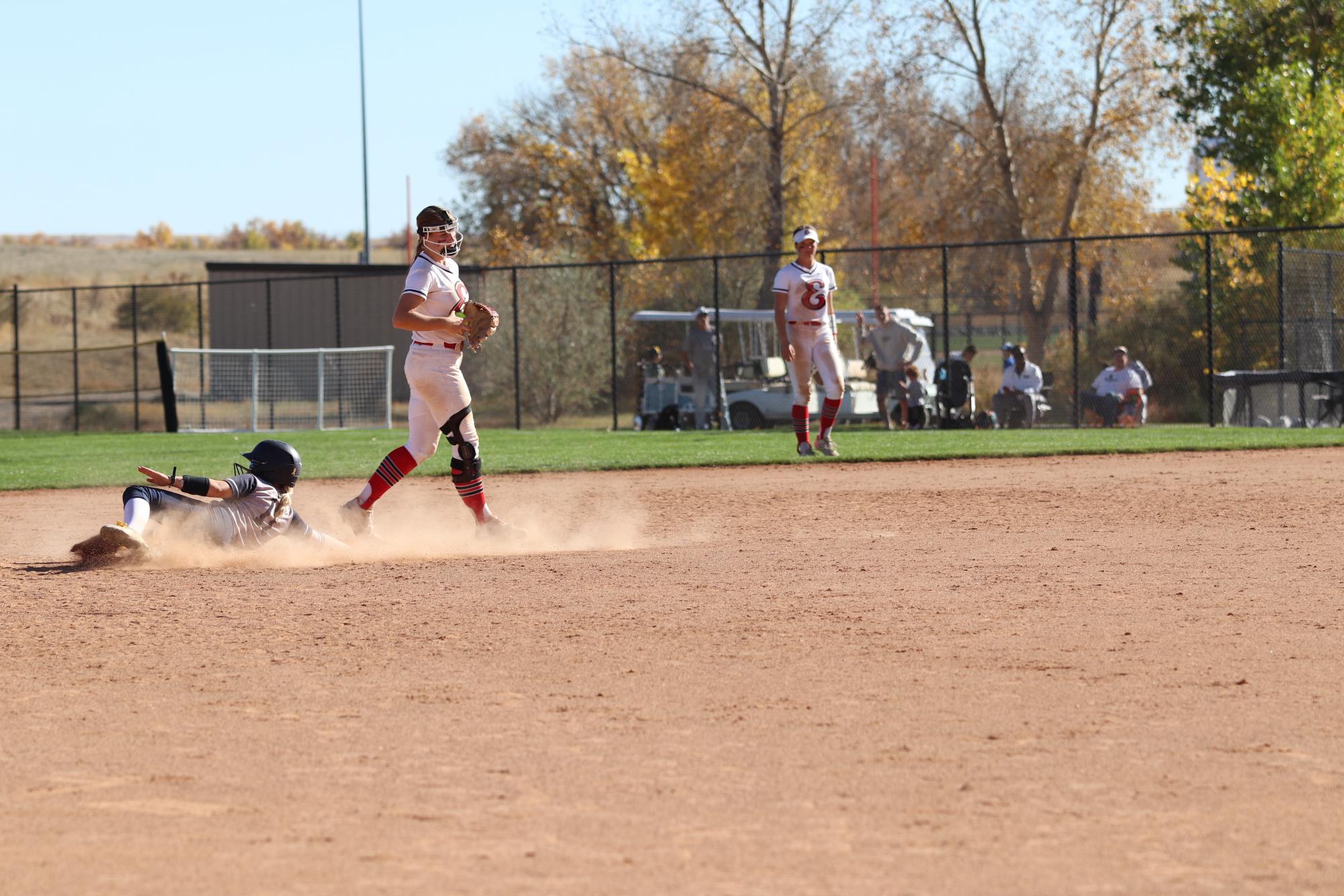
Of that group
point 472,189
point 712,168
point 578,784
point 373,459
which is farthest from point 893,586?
point 472,189

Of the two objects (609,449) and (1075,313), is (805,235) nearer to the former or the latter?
(609,449)

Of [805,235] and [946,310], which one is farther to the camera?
Answer: [946,310]

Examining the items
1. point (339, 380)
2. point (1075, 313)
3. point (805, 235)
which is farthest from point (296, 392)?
point (805, 235)

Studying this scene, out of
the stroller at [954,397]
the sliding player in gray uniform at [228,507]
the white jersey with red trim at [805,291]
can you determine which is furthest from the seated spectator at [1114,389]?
the sliding player in gray uniform at [228,507]

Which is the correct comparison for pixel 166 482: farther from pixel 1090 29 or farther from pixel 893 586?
pixel 1090 29

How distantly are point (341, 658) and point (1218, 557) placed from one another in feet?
16.7

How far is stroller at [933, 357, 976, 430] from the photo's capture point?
915 inches

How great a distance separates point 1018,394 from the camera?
23.4m

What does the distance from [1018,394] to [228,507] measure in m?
16.8

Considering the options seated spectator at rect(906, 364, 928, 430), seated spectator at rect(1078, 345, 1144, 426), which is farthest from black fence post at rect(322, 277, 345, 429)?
seated spectator at rect(1078, 345, 1144, 426)

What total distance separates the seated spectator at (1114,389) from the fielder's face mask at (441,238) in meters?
15.4

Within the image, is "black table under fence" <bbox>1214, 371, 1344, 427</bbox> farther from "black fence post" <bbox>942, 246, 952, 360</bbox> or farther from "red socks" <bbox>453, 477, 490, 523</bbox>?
"red socks" <bbox>453, 477, 490, 523</bbox>

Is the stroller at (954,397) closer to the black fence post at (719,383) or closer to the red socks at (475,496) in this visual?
the black fence post at (719,383)

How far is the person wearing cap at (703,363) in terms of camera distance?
24.2 meters
